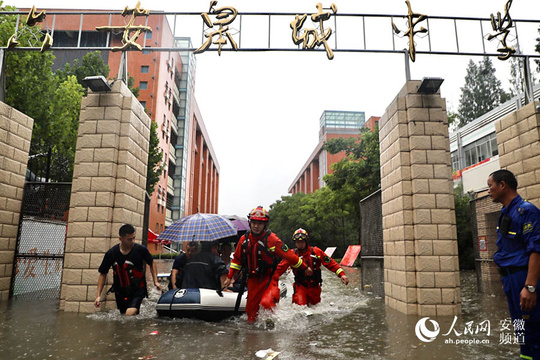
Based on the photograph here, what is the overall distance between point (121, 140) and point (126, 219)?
176 cm

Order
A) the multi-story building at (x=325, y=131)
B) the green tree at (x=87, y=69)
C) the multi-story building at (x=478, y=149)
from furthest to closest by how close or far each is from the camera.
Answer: the multi-story building at (x=325, y=131) → the multi-story building at (x=478, y=149) → the green tree at (x=87, y=69)

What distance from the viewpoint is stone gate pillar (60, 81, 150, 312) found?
811cm

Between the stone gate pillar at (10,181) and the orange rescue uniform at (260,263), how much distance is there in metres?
6.33

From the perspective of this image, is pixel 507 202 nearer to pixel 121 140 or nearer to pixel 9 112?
pixel 121 140

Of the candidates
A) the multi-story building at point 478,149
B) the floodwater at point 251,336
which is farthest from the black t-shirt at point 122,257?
the multi-story building at point 478,149

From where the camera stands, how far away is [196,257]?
7941mm

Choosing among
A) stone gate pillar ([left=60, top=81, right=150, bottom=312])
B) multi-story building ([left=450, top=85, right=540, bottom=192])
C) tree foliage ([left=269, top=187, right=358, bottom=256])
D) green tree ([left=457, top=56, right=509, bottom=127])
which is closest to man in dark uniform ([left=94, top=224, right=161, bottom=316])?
stone gate pillar ([left=60, top=81, right=150, bottom=312])

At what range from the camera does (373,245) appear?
1160 cm

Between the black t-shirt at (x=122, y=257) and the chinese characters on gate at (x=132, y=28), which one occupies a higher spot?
the chinese characters on gate at (x=132, y=28)

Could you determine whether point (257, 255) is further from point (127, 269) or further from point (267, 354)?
point (127, 269)

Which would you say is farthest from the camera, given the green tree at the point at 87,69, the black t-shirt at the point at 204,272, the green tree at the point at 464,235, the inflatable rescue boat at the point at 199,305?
the green tree at the point at 87,69

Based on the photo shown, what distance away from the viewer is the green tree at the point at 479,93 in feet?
154

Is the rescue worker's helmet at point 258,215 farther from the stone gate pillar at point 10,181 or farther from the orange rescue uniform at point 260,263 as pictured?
the stone gate pillar at point 10,181

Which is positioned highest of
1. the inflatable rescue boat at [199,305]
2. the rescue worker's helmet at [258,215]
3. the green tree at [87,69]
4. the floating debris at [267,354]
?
the green tree at [87,69]
